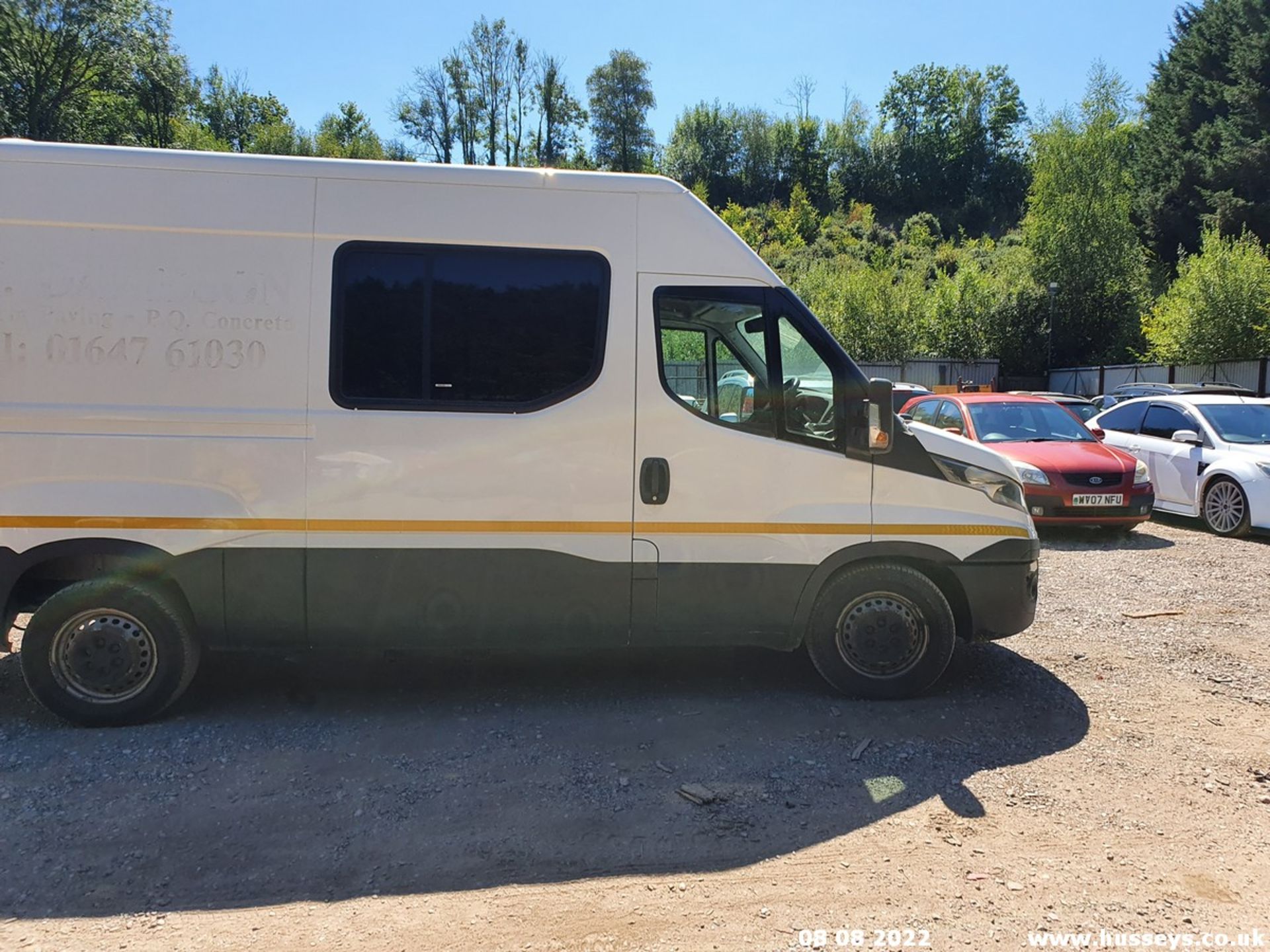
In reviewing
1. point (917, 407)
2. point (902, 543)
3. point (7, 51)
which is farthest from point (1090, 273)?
point (7, 51)

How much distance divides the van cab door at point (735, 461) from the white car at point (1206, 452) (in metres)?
7.75

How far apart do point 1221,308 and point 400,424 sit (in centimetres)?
3240

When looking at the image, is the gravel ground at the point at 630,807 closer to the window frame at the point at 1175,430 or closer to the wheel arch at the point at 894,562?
the wheel arch at the point at 894,562

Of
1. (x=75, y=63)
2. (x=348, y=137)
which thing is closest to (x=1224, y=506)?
(x=75, y=63)

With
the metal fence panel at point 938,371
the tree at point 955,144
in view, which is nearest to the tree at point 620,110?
the tree at point 955,144

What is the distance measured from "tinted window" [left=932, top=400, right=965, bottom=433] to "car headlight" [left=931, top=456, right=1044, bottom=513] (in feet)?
21.0

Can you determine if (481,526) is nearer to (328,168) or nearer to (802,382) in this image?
(802,382)

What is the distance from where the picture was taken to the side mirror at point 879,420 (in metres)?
4.47

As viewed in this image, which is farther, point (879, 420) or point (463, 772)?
point (879, 420)

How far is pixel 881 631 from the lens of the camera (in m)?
4.74

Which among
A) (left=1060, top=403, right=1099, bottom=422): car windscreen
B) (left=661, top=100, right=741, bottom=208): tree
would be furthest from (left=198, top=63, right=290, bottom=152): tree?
(left=1060, top=403, right=1099, bottom=422): car windscreen

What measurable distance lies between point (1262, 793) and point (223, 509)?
508 cm

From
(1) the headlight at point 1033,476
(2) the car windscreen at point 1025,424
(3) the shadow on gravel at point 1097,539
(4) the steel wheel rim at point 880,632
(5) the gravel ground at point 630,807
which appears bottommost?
(5) the gravel ground at point 630,807

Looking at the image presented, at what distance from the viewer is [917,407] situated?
12516 mm
